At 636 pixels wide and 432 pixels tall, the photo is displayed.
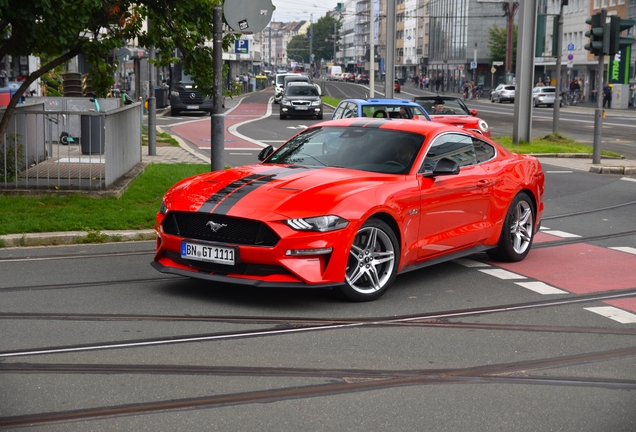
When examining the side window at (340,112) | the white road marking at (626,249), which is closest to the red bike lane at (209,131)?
the side window at (340,112)

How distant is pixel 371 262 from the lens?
7996 millimetres

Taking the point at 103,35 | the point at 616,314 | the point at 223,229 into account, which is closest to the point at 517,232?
the point at 616,314

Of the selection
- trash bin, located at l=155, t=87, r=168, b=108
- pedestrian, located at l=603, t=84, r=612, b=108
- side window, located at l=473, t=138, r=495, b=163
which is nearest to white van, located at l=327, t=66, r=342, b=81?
pedestrian, located at l=603, t=84, r=612, b=108

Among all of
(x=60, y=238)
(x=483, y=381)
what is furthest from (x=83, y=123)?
(x=483, y=381)

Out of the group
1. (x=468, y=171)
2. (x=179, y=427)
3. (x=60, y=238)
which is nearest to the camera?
(x=179, y=427)

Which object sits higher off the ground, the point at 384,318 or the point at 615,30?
the point at 615,30

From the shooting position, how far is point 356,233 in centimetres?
777

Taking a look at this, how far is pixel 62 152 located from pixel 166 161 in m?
6.62

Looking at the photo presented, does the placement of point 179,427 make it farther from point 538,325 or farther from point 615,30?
point 615,30

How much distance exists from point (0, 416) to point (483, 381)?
2.61 m

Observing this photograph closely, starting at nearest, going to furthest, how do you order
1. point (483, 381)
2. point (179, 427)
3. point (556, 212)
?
point (179, 427)
point (483, 381)
point (556, 212)

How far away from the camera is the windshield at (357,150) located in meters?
8.80

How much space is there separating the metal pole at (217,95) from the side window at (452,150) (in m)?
2.60

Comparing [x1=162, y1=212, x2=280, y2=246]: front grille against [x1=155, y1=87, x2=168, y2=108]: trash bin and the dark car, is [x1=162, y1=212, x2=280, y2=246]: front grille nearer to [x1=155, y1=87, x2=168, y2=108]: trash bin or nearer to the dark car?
the dark car
